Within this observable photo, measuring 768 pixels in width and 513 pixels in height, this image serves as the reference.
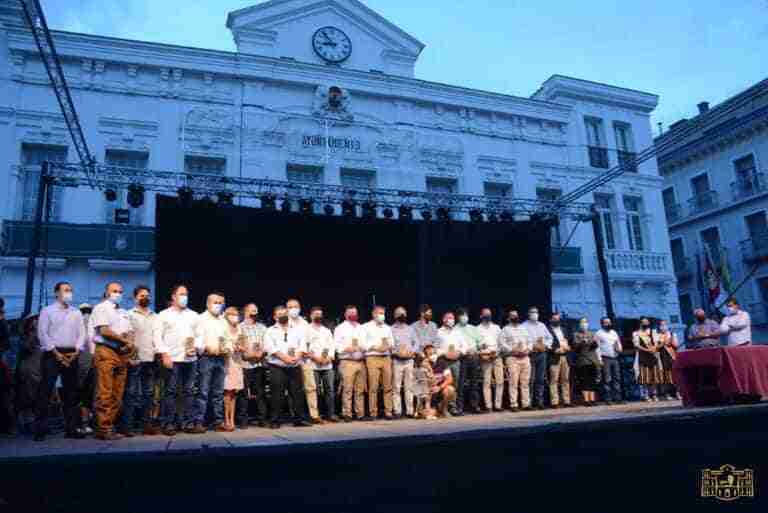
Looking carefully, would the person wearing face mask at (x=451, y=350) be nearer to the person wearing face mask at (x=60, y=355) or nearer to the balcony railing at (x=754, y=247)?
the person wearing face mask at (x=60, y=355)

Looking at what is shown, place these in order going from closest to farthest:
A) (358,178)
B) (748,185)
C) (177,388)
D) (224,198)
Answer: (177,388) < (224,198) < (358,178) < (748,185)

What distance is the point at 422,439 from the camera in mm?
4047

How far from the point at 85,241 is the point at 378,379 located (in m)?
6.80

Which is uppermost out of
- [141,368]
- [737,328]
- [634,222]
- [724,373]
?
[634,222]

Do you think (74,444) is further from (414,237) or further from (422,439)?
(414,237)

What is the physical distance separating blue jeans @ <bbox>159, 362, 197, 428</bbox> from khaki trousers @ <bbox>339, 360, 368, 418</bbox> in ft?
7.65

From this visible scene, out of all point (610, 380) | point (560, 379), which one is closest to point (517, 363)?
point (560, 379)

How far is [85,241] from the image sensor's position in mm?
10875

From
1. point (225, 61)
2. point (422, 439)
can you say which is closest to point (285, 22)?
point (225, 61)

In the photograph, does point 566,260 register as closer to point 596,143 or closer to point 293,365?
point 596,143

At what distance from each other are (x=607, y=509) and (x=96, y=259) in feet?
34.2

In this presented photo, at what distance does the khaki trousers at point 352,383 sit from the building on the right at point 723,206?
50.8ft

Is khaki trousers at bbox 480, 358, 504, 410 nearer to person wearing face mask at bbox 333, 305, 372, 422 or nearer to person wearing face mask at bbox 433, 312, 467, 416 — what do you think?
person wearing face mask at bbox 433, 312, 467, 416

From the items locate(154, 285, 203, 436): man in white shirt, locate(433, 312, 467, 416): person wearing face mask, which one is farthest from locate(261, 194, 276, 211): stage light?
locate(154, 285, 203, 436): man in white shirt
